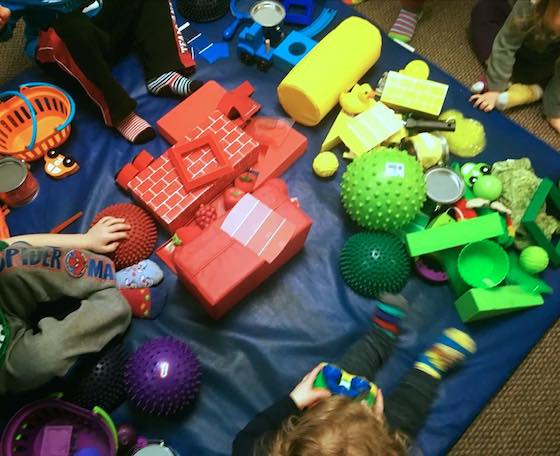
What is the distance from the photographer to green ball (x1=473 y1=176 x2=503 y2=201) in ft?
3.56

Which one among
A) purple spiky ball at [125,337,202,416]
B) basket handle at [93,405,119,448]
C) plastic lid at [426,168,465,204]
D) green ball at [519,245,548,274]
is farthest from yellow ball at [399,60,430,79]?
basket handle at [93,405,119,448]

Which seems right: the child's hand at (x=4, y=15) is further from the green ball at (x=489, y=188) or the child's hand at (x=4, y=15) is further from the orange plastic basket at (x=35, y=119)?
the green ball at (x=489, y=188)

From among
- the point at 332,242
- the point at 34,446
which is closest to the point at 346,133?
the point at 332,242

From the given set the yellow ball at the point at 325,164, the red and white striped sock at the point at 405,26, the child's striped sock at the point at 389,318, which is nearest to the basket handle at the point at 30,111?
the yellow ball at the point at 325,164

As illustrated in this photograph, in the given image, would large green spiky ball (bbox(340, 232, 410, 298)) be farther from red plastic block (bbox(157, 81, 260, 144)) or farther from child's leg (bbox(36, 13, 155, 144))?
child's leg (bbox(36, 13, 155, 144))

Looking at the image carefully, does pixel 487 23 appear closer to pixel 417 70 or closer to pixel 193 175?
pixel 417 70

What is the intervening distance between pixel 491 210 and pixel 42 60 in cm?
110

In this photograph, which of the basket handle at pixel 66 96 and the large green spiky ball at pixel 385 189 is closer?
the large green spiky ball at pixel 385 189

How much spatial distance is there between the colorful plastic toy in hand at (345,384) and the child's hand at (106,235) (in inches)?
19.4

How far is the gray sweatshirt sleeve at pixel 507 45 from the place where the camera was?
1189mm

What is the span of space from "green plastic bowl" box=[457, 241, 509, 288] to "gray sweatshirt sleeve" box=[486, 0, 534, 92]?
487 millimetres

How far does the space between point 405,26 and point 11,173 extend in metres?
1.12

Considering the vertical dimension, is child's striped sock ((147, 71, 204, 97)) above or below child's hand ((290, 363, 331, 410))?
above

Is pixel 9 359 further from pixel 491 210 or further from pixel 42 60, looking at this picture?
pixel 491 210
